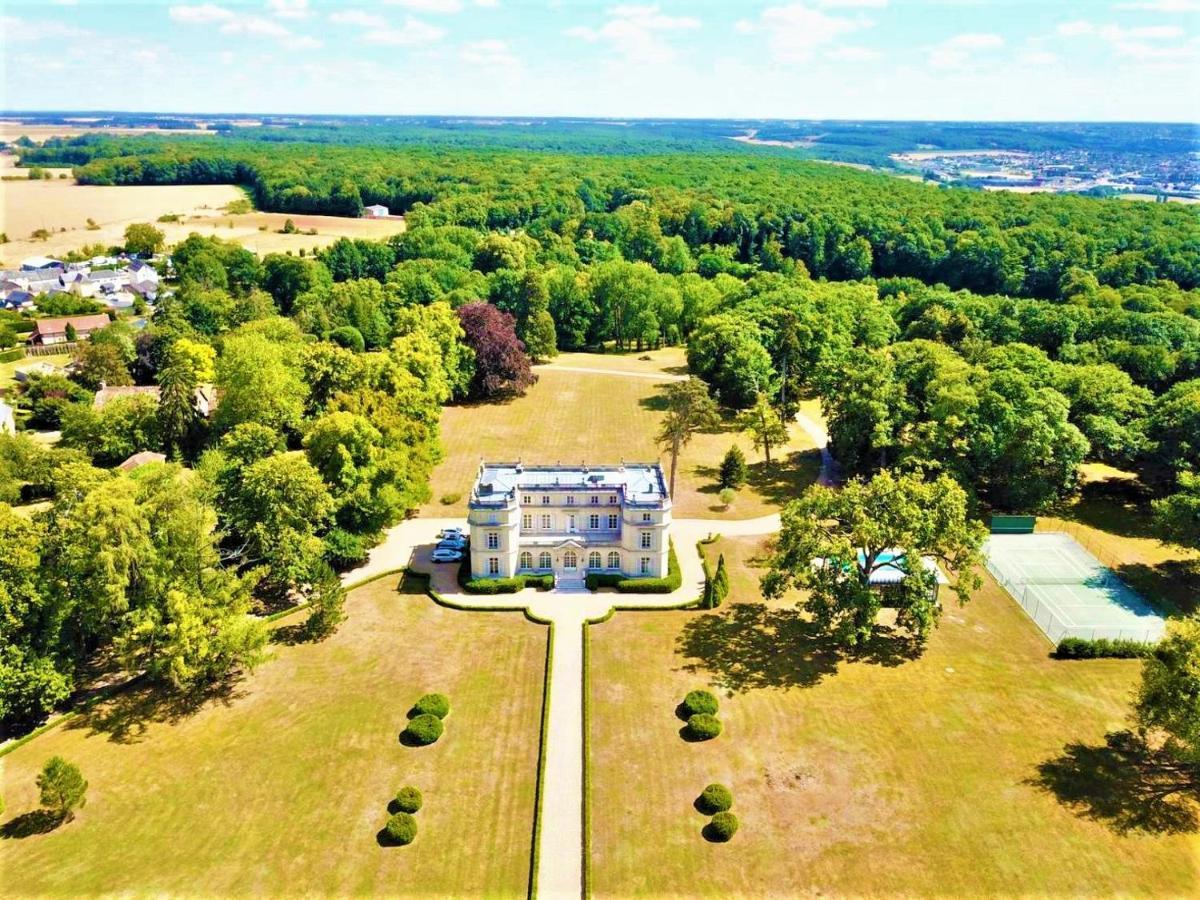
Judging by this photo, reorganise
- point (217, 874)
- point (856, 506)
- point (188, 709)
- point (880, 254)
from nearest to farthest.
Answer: point (217, 874), point (188, 709), point (856, 506), point (880, 254)

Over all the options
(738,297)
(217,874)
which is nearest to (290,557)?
(217,874)

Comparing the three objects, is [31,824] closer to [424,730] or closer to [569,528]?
[424,730]

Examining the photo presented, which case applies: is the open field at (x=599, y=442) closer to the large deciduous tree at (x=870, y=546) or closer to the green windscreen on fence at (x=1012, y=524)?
the green windscreen on fence at (x=1012, y=524)

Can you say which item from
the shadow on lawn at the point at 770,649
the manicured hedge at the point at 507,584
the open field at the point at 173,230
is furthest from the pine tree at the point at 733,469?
the open field at the point at 173,230

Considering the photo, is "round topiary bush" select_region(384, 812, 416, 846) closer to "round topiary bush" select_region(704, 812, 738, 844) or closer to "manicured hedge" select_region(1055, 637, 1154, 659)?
"round topiary bush" select_region(704, 812, 738, 844)

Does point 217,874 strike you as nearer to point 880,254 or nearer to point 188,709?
point 188,709

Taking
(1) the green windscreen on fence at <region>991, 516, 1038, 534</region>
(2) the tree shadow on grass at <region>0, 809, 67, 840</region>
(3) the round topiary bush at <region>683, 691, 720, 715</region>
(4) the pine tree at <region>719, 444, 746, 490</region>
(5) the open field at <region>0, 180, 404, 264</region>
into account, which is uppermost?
(5) the open field at <region>0, 180, 404, 264</region>

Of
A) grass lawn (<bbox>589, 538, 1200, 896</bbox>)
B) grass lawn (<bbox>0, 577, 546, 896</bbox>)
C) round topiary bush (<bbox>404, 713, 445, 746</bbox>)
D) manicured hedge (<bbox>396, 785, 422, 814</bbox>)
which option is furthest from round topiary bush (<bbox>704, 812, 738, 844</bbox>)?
round topiary bush (<bbox>404, 713, 445, 746</bbox>)
